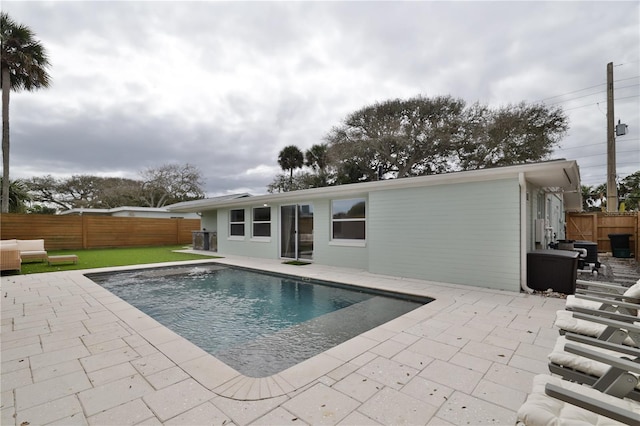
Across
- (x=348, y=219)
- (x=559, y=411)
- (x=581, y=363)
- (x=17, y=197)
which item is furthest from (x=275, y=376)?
(x=17, y=197)

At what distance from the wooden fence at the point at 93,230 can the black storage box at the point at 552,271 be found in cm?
1779

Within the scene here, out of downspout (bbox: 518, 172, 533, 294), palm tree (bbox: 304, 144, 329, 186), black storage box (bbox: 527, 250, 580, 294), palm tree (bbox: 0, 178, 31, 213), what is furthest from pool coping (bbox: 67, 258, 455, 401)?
palm tree (bbox: 304, 144, 329, 186)

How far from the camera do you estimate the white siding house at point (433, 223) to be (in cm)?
Answer: 563

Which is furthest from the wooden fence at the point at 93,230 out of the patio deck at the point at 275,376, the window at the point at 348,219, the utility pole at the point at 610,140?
the utility pole at the point at 610,140

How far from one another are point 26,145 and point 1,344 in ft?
69.1

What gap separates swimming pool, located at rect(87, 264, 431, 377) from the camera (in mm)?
3338

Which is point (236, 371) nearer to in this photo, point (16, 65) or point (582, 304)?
point (582, 304)

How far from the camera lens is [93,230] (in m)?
14.6

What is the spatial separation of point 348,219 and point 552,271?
5.01m

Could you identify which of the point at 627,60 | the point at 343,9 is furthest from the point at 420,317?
the point at 627,60

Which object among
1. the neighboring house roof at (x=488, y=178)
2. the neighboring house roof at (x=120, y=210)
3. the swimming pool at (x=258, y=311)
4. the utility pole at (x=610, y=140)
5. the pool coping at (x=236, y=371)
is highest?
the utility pole at (x=610, y=140)

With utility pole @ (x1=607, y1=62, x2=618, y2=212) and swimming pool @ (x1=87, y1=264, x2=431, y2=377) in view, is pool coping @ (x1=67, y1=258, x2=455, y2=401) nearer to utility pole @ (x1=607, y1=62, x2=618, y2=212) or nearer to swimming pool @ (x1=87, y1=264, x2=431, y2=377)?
swimming pool @ (x1=87, y1=264, x2=431, y2=377)

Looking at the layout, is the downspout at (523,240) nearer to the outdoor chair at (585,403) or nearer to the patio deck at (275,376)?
the patio deck at (275,376)

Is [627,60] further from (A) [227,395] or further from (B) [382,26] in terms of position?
(A) [227,395]
